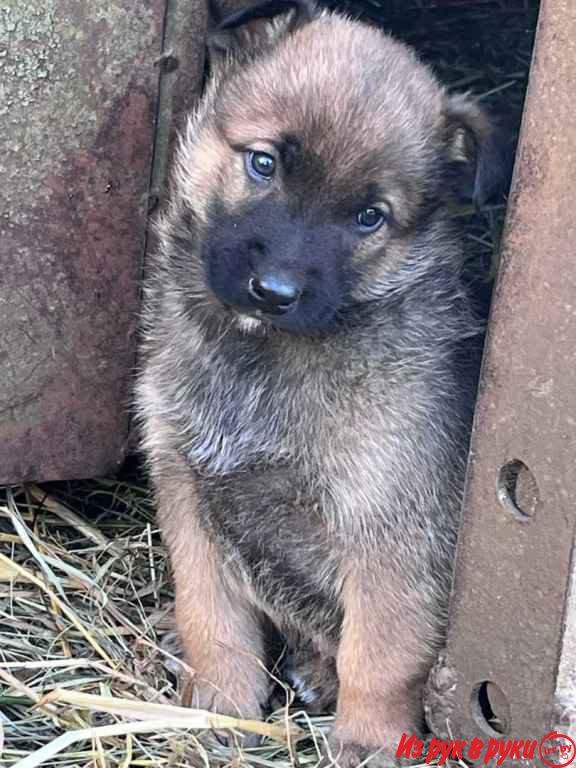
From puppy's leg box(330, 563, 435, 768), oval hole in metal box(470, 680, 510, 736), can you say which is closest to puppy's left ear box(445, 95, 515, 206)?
puppy's leg box(330, 563, 435, 768)

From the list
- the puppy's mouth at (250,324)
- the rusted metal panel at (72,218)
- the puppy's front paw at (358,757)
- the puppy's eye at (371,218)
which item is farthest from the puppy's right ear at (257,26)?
the puppy's front paw at (358,757)

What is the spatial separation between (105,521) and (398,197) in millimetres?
1530

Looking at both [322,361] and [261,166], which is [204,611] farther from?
[261,166]

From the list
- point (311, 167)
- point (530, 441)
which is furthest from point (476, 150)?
point (530, 441)

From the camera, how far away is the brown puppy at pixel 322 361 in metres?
2.65

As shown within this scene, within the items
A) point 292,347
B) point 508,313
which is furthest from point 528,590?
point 292,347

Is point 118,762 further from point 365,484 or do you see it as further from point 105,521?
point 105,521

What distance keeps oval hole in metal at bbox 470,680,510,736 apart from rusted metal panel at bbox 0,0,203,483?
1316 mm

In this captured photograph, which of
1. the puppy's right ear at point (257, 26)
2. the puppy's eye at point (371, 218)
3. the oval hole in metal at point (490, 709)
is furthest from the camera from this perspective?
the puppy's right ear at point (257, 26)

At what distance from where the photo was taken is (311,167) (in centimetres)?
260

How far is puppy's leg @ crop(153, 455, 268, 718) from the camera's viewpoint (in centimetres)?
303

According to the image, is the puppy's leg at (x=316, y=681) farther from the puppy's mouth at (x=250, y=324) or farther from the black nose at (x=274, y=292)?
the black nose at (x=274, y=292)

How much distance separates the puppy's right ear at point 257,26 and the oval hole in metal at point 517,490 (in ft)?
3.98

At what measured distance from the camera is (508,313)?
2479 mm
